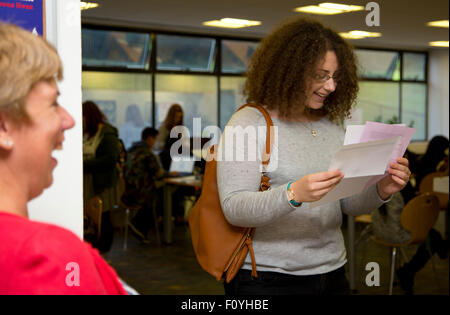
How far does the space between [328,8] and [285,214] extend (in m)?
5.24

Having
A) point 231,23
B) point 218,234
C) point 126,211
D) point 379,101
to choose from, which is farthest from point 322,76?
point 379,101

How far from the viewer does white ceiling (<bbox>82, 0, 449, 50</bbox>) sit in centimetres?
619

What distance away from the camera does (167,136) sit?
7082mm

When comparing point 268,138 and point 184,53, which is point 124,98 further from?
point 268,138

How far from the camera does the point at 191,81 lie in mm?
8750

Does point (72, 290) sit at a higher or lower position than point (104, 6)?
lower

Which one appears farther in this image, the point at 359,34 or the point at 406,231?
the point at 359,34

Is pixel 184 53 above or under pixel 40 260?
above

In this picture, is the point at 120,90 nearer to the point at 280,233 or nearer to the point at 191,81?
the point at 191,81

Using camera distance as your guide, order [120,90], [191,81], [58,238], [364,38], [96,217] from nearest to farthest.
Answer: [58,238] < [96,217] < [120,90] < [191,81] < [364,38]

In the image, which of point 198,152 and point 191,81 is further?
point 191,81

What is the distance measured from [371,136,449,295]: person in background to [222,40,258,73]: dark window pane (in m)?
4.25
